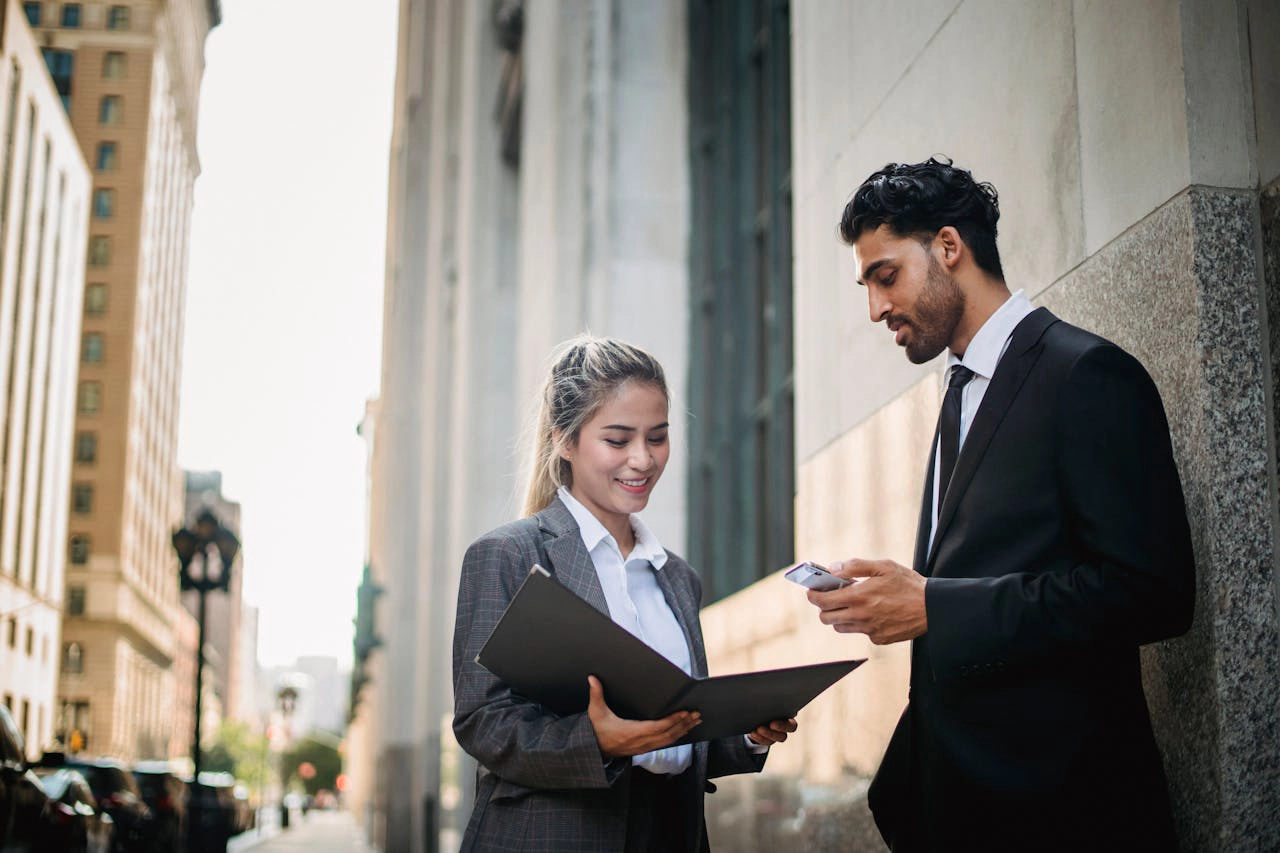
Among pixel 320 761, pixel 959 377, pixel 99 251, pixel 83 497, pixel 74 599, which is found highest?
pixel 99 251

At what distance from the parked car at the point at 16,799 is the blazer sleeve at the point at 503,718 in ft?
25.8

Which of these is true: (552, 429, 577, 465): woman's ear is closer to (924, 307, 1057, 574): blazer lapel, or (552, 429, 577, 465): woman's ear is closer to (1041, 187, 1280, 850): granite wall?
(924, 307, 1057, 574): blazer lapel

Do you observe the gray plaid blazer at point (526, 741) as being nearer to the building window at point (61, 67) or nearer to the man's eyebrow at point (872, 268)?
the man's eyebrow at point (872, 268)

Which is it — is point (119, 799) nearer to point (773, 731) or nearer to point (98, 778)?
point (98, 778)

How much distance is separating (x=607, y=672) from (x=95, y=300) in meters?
108

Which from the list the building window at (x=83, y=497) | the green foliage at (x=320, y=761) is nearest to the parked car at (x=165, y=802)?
the building window at (x=83, y=497)

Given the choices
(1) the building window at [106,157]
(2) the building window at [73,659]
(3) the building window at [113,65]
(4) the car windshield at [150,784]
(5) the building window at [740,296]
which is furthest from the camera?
(3) the building window at [113,65]

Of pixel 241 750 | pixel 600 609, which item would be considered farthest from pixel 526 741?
pixel 241 750

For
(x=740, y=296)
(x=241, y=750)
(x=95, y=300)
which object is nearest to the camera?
(x=740, y=296)

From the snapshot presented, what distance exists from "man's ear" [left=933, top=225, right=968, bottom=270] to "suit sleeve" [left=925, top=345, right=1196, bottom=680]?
51 centimetres

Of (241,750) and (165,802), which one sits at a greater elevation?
(165,802)

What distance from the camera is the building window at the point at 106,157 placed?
337ft

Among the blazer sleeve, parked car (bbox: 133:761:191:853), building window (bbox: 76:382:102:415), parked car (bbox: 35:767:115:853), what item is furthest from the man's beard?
building window (bbox: 76:382:102:415)

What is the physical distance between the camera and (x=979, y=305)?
3.54 m
